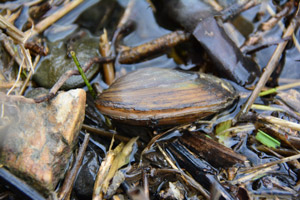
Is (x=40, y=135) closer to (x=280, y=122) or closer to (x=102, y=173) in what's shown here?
(x=102, y=173)

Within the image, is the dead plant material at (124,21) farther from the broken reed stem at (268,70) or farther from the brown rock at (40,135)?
the broken reed stem at (268,70)

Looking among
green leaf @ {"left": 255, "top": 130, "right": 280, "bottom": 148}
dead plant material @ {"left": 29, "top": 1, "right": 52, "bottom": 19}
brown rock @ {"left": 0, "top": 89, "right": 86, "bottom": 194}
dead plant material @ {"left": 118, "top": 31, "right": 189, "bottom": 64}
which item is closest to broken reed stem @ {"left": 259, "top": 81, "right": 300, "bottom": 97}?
green leaf @ {"left": 255, "top": 130, "right": 280, "bottom": 148}

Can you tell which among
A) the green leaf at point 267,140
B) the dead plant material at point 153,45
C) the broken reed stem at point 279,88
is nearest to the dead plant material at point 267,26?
the broken reed stem at point 279,88

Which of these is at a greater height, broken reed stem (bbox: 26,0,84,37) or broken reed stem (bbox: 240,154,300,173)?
broken reed stem (bbox: 26,0,84,37)

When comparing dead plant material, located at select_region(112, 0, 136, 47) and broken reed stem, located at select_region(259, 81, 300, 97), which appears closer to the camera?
broken reed stem, located at select_region(259, 81, 300, 97)

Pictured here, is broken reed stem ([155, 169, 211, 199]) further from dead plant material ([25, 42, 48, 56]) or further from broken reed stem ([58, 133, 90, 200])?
dead plant material ([25, 42, 48, 56])

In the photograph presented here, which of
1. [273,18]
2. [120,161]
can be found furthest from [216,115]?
[273,18]
